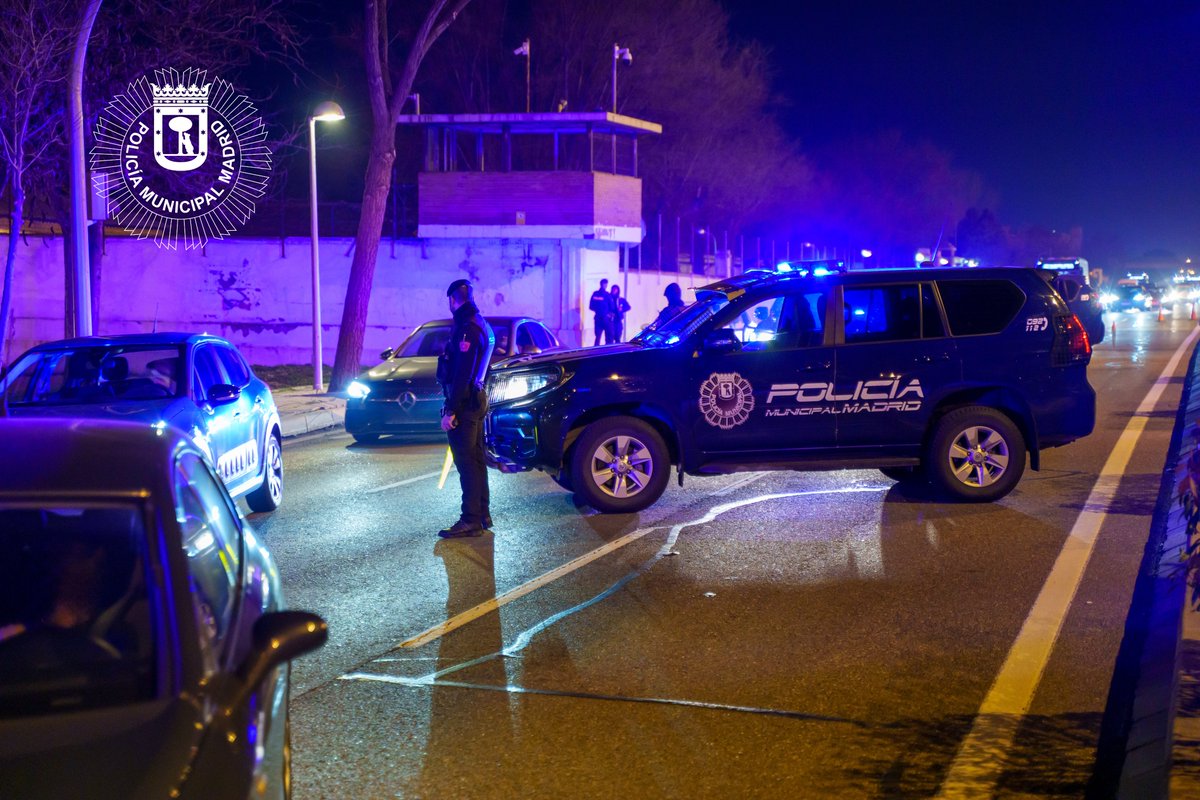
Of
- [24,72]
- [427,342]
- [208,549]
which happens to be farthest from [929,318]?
[24,72]

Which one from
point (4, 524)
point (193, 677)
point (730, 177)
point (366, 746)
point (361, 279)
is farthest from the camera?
point (730, 177)

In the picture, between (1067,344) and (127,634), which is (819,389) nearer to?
(1067,344)

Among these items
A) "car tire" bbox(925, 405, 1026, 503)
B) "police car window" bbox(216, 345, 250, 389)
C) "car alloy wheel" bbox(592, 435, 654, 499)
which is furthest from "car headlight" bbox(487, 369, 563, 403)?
"car tire" bbox(925, 405, 1026, 503)

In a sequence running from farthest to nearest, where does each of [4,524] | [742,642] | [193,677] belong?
1. [742,642]
2. [4,524]
3. [193,677]

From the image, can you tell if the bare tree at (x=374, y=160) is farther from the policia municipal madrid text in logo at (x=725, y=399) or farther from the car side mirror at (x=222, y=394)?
the policia municipal madrid text in logo at (x=725, y=399)

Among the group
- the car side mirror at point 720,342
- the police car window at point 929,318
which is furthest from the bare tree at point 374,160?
the police car window at point 929,318

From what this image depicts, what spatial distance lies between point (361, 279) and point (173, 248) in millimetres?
10345

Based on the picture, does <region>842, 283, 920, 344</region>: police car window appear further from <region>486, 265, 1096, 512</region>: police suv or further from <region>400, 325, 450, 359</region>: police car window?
<region>400, 325, 450, 359</region>: police car window

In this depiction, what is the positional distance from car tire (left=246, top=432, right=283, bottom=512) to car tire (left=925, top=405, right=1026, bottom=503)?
547 cm

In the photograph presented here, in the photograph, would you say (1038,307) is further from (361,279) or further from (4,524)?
(361,279)

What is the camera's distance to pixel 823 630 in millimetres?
6781

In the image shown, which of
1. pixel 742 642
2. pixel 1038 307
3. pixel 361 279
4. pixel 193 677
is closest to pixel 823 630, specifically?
pixel 742 642

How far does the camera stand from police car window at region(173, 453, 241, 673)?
330 cm

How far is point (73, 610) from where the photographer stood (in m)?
3.34
